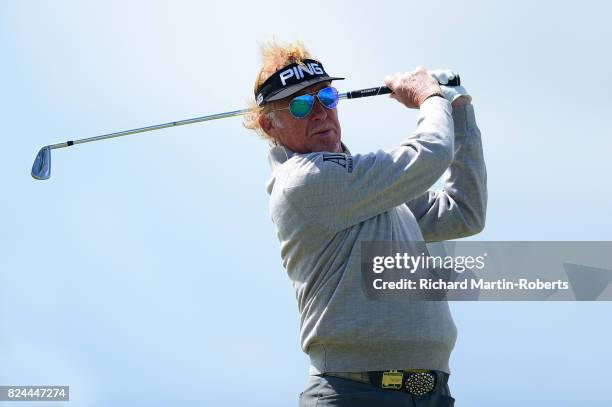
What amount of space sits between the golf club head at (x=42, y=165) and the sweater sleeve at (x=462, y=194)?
4.39 meters

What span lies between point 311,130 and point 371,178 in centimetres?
80

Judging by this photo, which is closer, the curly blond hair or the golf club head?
the curly blond hair

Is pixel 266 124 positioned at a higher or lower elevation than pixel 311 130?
higher

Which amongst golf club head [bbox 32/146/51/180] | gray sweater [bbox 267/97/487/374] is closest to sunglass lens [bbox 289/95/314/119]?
gray sweater [bbox 267/97/487/374]

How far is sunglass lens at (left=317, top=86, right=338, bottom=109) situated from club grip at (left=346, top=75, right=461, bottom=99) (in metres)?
0.17

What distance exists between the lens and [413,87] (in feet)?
17.4

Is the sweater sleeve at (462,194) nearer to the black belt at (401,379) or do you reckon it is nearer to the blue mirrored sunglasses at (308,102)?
the blue mirrored sunglasses at (308,102)

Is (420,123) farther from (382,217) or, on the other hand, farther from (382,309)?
(382,309)

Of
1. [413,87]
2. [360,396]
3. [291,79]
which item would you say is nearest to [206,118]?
[291,79]

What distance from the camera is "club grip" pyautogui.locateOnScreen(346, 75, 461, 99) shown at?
555cm

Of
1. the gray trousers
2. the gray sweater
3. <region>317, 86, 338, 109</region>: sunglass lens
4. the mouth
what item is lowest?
the gray trousers

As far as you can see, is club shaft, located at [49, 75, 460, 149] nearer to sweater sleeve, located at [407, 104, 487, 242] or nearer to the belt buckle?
sweater sleeve, located at [407, 104, 487, 242]

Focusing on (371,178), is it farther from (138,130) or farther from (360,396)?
(138,130)

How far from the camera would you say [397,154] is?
16.0 ft
